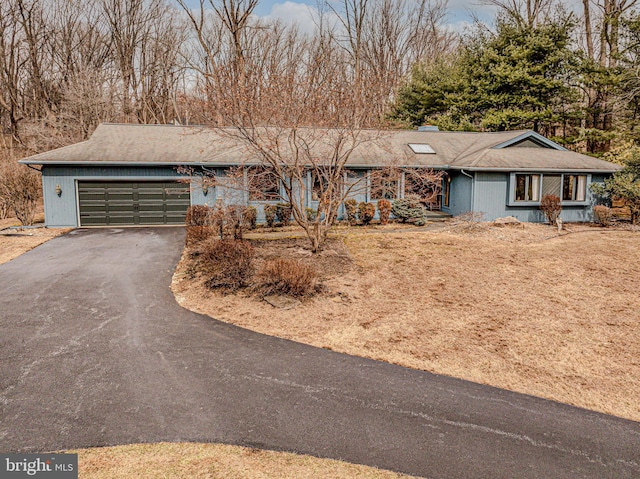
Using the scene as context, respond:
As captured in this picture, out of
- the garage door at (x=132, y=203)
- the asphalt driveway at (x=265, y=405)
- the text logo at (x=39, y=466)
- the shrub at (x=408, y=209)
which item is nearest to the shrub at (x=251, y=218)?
the garage door at (x=132, y=203)

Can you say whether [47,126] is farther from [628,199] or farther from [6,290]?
[628,199]

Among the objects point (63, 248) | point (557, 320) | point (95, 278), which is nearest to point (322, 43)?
point (63, 248)

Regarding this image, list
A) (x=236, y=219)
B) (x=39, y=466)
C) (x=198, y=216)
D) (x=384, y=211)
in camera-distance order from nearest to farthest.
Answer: (x=39, y=466) < (x=198, y=216) < (x=236, y=219) < (x=384, y=211)

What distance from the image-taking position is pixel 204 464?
416cm

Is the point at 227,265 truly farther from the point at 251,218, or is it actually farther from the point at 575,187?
the point at 575,187

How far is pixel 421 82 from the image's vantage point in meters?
29.1

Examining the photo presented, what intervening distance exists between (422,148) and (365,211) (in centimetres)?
536

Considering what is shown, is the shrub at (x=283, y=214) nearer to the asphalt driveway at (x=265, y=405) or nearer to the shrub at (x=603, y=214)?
the asphalt driveway at (x=265, y=405)

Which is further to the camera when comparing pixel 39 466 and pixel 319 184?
pixel 319 184

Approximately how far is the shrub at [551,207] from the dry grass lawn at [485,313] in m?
4.52

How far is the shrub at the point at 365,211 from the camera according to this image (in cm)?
1833

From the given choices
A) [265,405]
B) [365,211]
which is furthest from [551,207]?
[265,405]

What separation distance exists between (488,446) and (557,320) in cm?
471

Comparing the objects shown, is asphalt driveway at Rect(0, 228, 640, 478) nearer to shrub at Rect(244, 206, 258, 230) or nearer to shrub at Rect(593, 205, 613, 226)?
shrub at Rect(244, 206, 258, 230)
